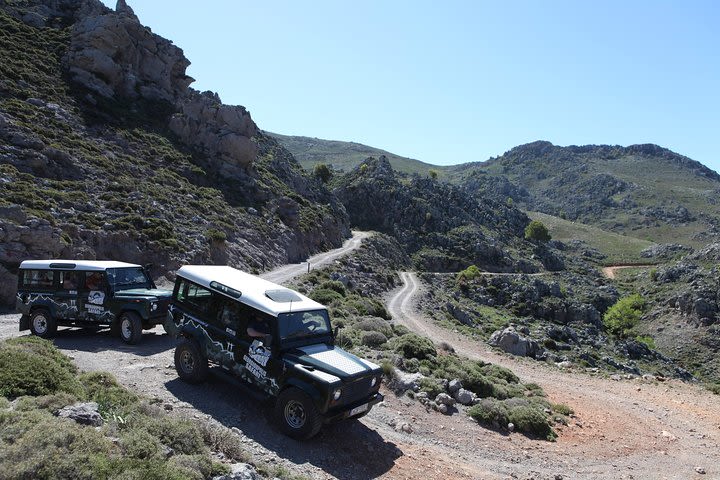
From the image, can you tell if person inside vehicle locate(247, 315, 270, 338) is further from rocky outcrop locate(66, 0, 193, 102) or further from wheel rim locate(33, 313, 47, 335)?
rocky outcrop locate(66, 0, 193, 102)

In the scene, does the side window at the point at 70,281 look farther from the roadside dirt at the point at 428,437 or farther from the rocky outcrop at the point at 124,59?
the rocky outcrop at the point at 124,59

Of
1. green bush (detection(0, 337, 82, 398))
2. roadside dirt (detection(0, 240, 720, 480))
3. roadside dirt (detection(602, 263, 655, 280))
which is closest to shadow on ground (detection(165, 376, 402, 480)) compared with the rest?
roadside dirt (detection(0, 240, 720, 480))

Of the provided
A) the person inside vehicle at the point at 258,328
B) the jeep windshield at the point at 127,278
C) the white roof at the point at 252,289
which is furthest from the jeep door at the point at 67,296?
the person inside vehicle at the point at 258,328

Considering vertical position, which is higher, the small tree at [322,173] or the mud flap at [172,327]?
the small tree at [322,173]

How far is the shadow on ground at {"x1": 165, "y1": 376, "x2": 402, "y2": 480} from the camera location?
9.17m

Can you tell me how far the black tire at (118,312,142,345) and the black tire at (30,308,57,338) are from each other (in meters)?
2.32

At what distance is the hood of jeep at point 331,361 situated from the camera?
955 centimetres

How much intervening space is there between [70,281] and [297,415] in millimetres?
10566

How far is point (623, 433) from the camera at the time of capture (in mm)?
14508

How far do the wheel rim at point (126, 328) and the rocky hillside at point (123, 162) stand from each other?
10.7m

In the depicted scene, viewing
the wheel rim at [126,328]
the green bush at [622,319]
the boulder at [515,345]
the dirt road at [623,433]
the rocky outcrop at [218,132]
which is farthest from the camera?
the green bush at [622,319]

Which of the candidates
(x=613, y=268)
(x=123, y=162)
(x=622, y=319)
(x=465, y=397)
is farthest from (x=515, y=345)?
(x=613, y=268)

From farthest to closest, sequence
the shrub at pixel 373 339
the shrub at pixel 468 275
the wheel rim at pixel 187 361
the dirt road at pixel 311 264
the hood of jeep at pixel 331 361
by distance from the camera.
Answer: the shrub at pixel 468 275 → the dirt road at pixel 311 264 → the shrub at pixel 373 339 → the wheel rim at pixel 187 361 → the hood of jeep at pixel 331 361

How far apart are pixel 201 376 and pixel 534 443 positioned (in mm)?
9077
